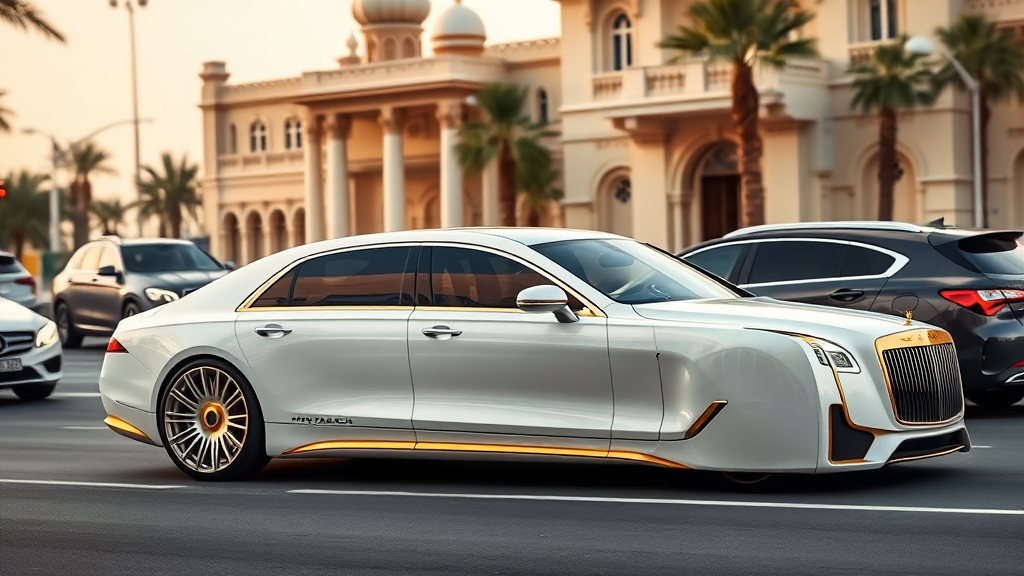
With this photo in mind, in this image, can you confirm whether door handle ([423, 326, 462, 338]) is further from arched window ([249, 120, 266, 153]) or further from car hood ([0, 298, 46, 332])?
arched window ([249, 120, 266, 153])

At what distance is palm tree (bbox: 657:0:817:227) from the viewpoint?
39.7m

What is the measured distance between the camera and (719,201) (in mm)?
48469

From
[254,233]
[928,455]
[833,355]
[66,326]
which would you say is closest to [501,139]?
[254,233]

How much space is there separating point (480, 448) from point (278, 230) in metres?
63.3

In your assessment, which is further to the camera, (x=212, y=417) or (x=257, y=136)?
(x=257, y=136)

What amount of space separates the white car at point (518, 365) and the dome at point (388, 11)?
187ft

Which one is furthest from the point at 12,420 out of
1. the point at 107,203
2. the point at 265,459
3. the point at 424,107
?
the point at 107,203

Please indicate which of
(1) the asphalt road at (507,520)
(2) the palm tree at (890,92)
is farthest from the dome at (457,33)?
(1) the asphalt road at (507,520)

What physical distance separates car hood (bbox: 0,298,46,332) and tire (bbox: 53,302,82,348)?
375 inches

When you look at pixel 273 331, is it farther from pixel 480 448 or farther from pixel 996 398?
pixel 996 398

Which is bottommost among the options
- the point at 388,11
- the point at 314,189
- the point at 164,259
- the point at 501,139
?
the point at 164,259

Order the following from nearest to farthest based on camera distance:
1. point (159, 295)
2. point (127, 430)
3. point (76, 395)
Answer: point (127, 430) < point (76, 395) < point (159, 295)

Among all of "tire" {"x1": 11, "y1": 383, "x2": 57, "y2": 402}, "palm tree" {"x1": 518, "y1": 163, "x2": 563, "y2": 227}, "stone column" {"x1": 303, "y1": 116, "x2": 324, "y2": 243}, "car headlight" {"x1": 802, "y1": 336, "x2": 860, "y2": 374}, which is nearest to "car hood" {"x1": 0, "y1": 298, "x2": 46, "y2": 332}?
"tire" {"x1": 11, "y1": 383, "x2": 57, "y2": 402}

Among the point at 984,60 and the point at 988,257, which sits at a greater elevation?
the point at 984,60
